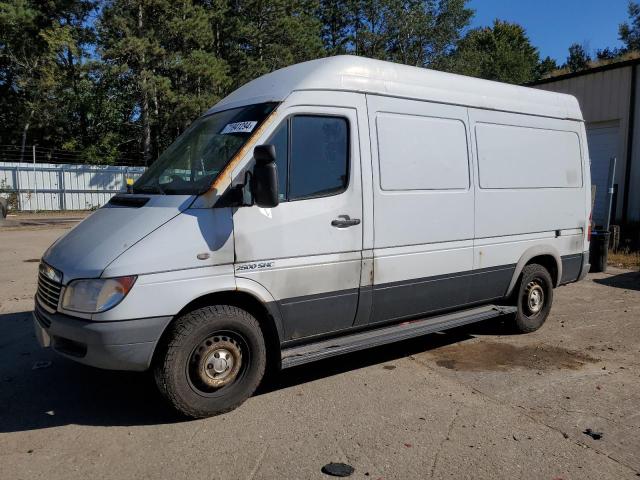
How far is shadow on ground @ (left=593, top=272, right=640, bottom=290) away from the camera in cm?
923

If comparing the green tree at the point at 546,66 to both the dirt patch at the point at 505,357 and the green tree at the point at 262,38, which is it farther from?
the dirt patch at the point at 505,357

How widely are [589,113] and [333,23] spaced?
3055 centimetres

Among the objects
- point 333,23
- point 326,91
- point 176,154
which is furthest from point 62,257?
point 333,23

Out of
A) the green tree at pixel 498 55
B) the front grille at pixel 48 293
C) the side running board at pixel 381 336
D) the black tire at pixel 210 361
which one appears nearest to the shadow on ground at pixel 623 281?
the side running board at pixel 381 336

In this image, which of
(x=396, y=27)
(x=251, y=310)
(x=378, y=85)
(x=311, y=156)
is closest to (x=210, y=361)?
(x=251, y=310)

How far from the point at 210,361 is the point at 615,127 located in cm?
1368

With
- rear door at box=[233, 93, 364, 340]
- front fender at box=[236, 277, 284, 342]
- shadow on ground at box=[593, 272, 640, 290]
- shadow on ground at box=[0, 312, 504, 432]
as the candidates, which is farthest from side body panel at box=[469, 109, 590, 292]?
shadow on ground at box=[593, 272, 640, 290]

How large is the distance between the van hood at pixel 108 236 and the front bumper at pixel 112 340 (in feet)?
1.09

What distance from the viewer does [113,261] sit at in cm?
365

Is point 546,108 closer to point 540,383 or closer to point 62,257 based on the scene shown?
point 540,383

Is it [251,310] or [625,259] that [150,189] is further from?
[625,259]

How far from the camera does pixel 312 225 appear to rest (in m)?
4.34

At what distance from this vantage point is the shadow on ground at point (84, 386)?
13.4ft

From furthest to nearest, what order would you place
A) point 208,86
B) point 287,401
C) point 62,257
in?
1. point 208,86
2. point 287,401
3. point 62,257
